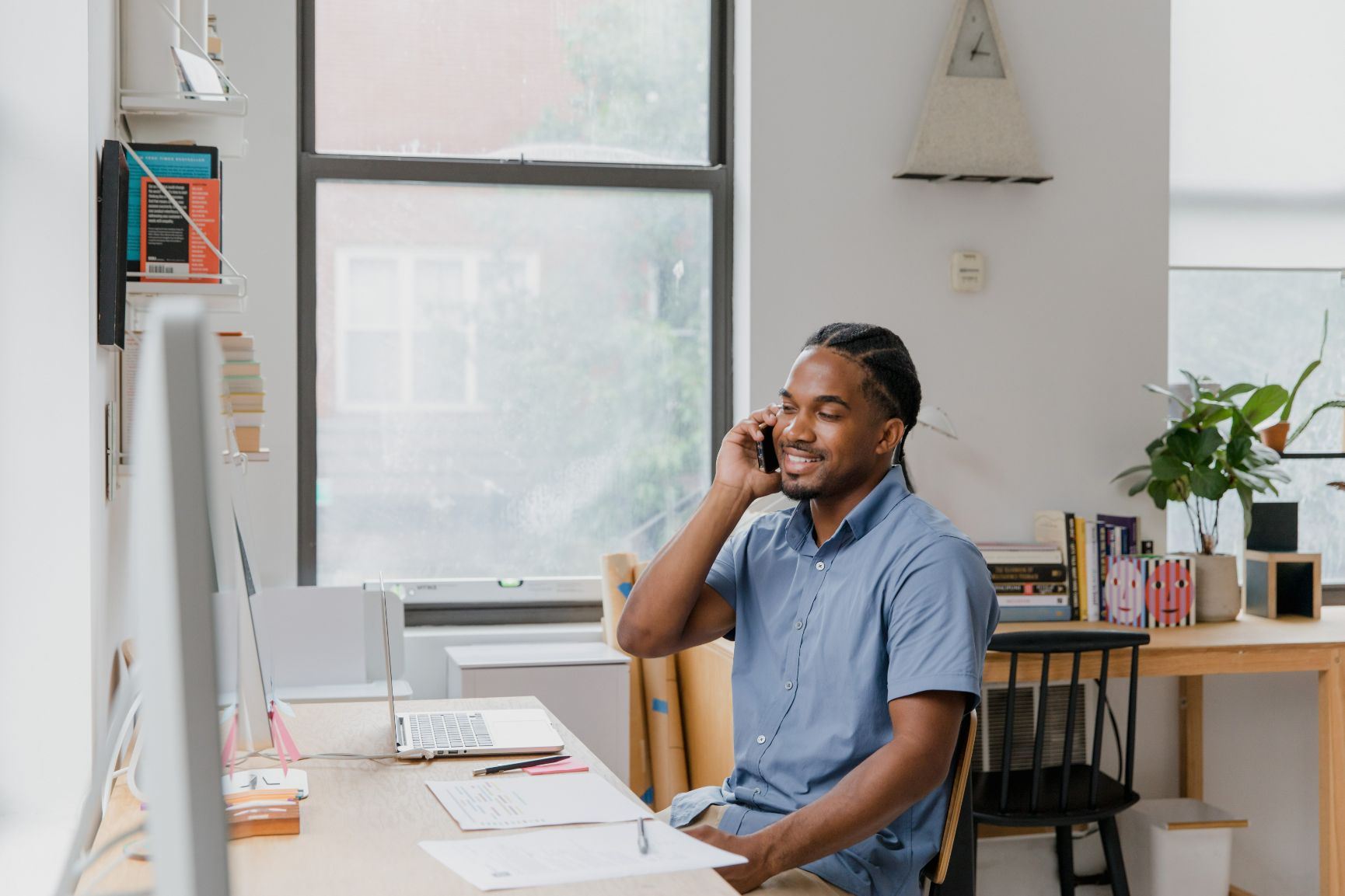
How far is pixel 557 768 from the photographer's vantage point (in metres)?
1.74

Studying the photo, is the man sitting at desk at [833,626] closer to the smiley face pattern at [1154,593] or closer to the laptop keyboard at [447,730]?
the laptop keyboard at [447,730]

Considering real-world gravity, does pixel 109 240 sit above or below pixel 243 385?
above

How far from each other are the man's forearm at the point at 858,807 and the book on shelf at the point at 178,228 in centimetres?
138

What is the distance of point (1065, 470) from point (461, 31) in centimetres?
217

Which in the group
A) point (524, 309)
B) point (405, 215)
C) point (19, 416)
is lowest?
point (19, 416)

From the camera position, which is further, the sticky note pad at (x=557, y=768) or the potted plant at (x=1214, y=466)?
the potted plant at (x=1214, y=466)

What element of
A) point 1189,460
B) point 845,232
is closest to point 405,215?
point 845,232

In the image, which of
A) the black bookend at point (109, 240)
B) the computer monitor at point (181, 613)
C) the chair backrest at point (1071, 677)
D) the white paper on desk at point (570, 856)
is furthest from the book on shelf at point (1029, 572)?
the computer monitor at point (181, 613)

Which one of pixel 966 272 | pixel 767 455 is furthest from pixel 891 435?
pixel 966 272

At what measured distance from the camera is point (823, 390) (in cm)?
184

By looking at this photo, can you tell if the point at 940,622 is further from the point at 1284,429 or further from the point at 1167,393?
the point at 1284,429

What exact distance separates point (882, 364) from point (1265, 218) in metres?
2.67

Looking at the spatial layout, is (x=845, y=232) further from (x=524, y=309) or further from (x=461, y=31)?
(x=461, y=31)

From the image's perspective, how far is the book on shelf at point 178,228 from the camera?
2143 mm
